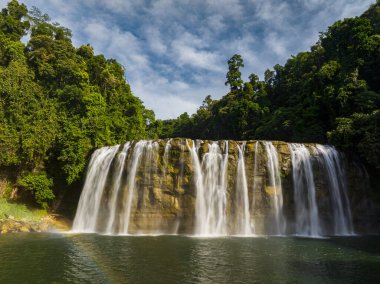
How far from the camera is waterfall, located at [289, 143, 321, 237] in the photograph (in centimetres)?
2183

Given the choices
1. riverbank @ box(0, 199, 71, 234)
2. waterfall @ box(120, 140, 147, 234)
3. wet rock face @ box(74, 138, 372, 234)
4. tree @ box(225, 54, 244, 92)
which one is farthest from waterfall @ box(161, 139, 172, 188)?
tree @ box(225, 54, 244, 92)

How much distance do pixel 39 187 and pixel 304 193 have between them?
20301mm

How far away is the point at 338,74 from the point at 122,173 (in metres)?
23.8

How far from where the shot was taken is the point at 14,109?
2586 centimetres

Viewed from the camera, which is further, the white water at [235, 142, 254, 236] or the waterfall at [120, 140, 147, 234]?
the waterfall at [120, 140, 147, 234]

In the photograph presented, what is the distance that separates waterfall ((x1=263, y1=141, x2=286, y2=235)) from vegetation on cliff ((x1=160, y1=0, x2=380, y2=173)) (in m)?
5.67

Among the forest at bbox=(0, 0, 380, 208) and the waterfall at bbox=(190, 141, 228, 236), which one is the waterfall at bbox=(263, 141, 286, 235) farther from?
the forest at bbox=(0, 0, 380, 208)

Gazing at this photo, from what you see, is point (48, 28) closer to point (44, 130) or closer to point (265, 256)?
point (44, 130)

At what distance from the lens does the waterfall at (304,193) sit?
2183 centimetres

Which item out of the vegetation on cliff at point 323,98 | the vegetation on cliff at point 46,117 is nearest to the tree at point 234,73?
the vegetation on cliff at point 323,98

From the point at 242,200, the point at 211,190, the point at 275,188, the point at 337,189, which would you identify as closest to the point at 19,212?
the point at 211,190

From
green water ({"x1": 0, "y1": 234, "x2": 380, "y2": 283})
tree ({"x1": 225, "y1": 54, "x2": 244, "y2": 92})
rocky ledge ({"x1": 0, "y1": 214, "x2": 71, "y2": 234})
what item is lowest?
green water ({"x1": 0, "y1": 234, "x2": 380, "y2": 283})

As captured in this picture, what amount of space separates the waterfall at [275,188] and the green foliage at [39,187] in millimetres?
17120

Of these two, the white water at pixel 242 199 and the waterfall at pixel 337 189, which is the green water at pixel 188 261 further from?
the waterfall at pixel 337 189
